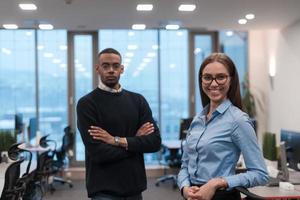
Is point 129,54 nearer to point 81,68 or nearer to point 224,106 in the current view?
point 81,68

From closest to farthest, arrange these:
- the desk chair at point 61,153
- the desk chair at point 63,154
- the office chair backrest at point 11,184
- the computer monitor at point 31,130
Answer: the office chair backrest at point 11,184, the desk chair at point 61,153, the desk chair at point 63,154, the computer monitor at point 31,130

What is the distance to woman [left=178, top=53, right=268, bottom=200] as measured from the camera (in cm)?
162

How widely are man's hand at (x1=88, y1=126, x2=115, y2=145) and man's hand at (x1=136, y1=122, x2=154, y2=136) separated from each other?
0.21 metres

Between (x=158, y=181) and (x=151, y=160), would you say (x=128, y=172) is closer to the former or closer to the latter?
(x=158, y=181)

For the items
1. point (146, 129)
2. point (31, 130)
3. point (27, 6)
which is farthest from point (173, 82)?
point (146, 129)

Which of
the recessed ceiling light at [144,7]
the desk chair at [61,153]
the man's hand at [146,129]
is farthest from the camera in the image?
the desk chair at [61,153]

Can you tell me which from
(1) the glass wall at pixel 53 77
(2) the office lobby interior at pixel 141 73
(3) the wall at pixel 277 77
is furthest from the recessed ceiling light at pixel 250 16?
(1) the glass wall at pixel 53 77

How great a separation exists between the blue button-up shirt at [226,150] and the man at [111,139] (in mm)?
677

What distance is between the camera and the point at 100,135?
238cm

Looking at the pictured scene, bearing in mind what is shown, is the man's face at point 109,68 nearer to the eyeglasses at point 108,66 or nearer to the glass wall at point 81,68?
the eyeglasses at point 108,66

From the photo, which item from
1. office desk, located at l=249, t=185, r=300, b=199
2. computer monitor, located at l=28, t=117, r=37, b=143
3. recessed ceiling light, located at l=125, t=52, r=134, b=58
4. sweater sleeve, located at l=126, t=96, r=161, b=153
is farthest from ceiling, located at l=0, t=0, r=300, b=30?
sweater sleeve, located at l=126, t=96, r=161, b=153

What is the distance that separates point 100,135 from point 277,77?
6.24 m

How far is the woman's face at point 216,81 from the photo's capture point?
5.64 feet

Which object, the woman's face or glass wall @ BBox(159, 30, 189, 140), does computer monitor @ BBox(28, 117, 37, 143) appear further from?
the woman's face
